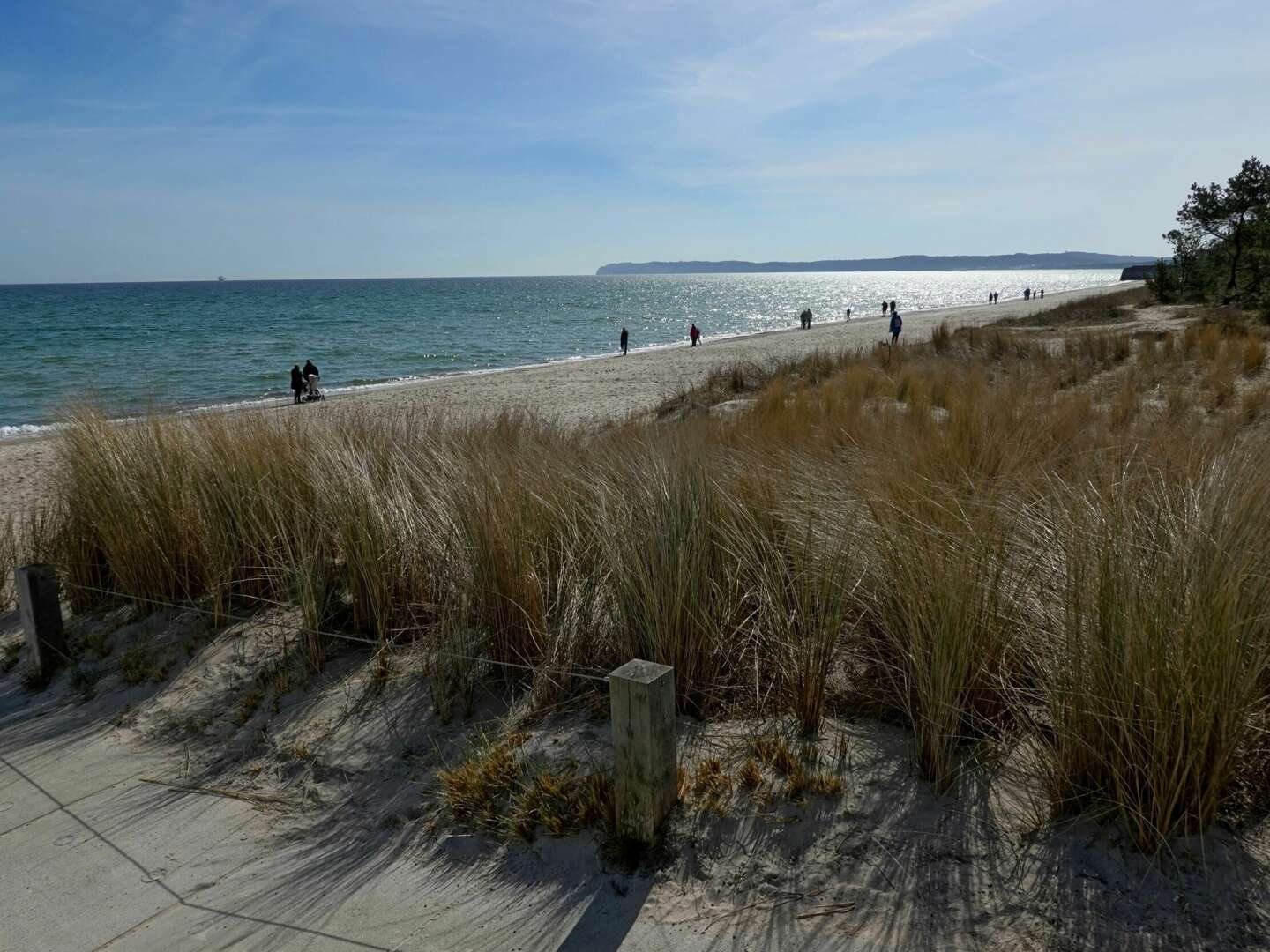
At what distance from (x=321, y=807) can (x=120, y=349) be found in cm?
4826

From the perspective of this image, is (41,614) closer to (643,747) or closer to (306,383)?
(643,747)

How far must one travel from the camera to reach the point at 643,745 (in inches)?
101

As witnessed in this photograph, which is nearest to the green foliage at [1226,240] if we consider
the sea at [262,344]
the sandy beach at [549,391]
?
the sandy beach at [549,391]

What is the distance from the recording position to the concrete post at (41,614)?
4305mm

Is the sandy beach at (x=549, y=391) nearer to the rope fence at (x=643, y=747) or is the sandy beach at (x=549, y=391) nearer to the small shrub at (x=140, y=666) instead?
the small shrub at (x=140, y=666)

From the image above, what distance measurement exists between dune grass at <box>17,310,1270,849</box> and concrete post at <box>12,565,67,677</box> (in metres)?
0.48

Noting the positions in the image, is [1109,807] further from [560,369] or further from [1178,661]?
[560,369]

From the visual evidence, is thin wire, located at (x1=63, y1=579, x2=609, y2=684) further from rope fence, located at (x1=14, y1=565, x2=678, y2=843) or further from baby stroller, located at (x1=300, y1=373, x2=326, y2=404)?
baby stroller, located at (x1=300, y1=373, x2=326, y2=404)

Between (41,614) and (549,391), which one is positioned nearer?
(41,614)

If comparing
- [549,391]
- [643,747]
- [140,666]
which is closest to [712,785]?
[643,747]

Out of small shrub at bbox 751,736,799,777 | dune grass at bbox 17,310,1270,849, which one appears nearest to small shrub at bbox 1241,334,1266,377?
dune grass at bbox 17,310,1270,849

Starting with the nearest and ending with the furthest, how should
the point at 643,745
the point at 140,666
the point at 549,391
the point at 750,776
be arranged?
1. the point at 643,745
2. the point at 750,776
3. the point at 140,666
4. the point at 549,391

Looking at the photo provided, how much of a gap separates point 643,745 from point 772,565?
1.42m

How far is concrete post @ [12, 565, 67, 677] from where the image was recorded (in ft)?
14.1
